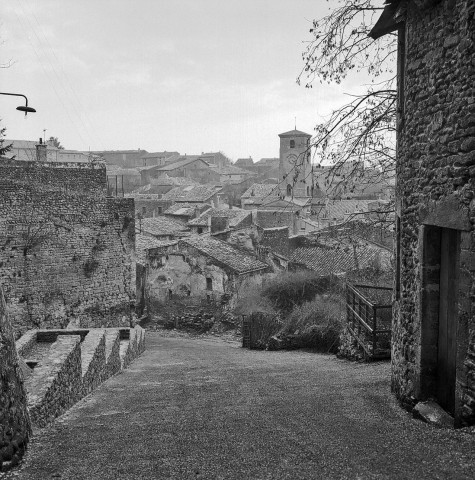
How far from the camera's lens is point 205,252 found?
90.5 ft

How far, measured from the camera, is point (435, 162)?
241 inches

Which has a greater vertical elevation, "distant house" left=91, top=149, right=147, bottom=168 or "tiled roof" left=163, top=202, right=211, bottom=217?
"distant house" left=91, top=149, right=147, bottom=168

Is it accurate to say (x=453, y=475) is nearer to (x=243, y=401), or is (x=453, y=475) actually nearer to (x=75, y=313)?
(x=243, y=401)

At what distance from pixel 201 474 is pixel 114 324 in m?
16.3

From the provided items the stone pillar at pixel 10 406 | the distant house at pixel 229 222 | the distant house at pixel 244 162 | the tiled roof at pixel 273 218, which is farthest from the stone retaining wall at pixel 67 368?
the distant house at pixel 244 162

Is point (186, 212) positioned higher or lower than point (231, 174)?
lower

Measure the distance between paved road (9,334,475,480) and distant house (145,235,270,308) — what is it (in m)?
18.3

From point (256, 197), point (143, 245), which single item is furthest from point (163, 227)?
point (256, 197)

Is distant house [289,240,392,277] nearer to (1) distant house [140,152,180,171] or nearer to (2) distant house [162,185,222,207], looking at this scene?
(2) distant house [162,185,222,207]

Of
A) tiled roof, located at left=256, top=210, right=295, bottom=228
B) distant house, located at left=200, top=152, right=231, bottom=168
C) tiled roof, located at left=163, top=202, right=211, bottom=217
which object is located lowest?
tiled roof, located at left=256, top=210, right=295, bottom=228

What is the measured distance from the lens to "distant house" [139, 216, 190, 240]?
3688cm

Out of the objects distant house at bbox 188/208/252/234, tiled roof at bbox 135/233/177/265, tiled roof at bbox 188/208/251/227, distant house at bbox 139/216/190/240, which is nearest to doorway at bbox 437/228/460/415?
tiled roof at bbox 135/233/177/265

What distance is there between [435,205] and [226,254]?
22.6 m

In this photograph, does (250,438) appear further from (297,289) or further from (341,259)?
(341,259)
